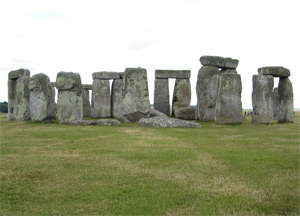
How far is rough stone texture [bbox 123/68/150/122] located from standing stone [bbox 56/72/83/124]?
2.39m

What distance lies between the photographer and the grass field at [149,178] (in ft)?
12.6

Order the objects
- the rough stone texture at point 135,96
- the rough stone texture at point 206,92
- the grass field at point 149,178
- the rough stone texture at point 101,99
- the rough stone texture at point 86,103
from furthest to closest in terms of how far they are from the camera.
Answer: the rough stone texture at point 86,103 < the rough stone texture at point 101,99 < the rough stone texture at point 206,92 < the rough stone texture at point 135,96 < the grass field at point 149,178

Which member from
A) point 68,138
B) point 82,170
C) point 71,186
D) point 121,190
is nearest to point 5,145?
point 68,138

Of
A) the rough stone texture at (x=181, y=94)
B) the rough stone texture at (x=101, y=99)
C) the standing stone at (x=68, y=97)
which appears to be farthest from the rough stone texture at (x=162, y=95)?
the standing stone at (x=68, y=97)

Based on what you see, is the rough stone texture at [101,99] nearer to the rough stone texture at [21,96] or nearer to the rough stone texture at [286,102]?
the rough stone texture at [21,96]

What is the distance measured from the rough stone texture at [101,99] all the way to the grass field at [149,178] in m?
13.1

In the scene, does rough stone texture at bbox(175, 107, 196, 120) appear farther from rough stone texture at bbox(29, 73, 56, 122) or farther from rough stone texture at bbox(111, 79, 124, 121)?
rough stone texture at bbox(29, 73, 56, 122)

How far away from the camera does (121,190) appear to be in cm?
437

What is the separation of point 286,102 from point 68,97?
10527 mm

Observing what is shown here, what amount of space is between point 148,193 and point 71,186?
116 centimetres

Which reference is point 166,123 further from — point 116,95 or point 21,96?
point 116,95

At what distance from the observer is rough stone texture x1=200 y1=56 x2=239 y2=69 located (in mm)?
16609

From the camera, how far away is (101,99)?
21453 millimetres

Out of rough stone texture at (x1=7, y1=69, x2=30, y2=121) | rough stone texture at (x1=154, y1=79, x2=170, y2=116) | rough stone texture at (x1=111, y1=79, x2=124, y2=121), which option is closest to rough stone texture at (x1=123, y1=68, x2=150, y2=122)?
rough stone texture at (x1=7, y1=69, x2=30, y2=121)
